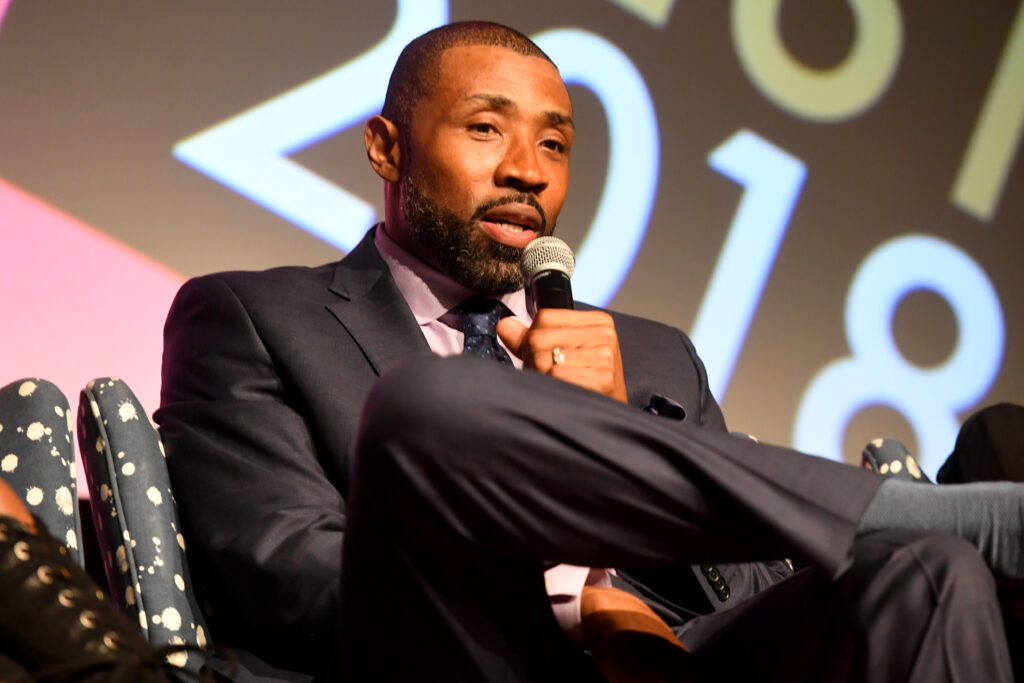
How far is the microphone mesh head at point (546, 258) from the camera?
1369 millimetres

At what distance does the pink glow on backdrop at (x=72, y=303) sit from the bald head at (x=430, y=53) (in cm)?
50

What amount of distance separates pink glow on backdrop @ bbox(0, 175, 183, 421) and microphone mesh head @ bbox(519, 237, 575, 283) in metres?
0.79

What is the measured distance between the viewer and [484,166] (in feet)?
A: 5.57

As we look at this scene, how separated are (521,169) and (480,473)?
90 centimetres

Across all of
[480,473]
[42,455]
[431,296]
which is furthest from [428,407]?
[431,296]

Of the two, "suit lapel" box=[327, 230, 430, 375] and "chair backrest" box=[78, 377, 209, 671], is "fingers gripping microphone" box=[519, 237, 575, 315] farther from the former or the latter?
"chair backrest" box=[78, 377, 209, 671]

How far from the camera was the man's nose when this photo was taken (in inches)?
66.2

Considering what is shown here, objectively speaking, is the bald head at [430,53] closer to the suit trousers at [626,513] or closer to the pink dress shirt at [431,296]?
the pink dress shirt at [431,296]

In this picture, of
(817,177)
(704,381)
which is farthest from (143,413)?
(817,177)

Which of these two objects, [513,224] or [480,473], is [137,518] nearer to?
[480,473]

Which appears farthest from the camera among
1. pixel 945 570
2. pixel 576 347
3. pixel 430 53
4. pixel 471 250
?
pixel 430 53

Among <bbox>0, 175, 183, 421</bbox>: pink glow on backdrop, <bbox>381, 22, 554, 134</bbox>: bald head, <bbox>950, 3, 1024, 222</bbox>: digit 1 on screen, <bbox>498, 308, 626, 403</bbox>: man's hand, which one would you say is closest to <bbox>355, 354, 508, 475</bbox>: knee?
<bbox>498, 308, 626, 403</bbox>: man's hand

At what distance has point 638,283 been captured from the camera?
2.31 meters

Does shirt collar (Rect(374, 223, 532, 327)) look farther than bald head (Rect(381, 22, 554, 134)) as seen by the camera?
No
